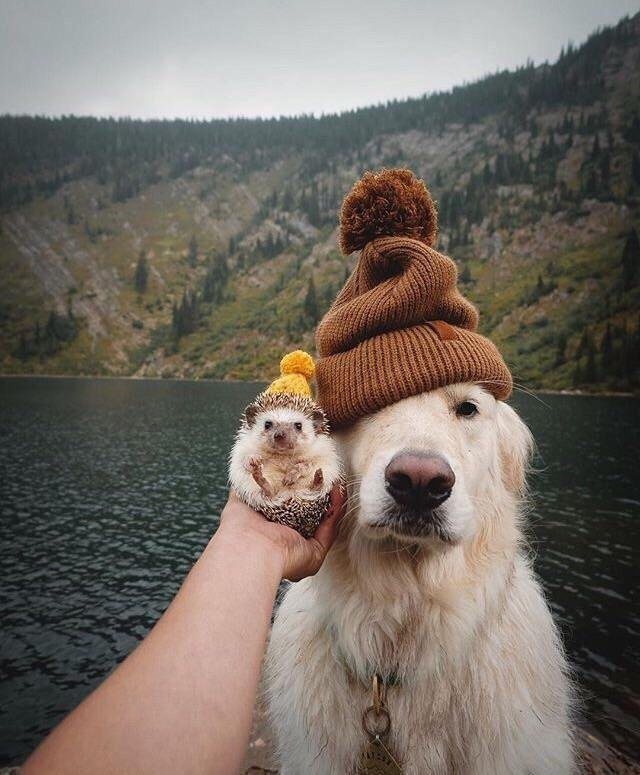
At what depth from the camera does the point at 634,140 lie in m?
193

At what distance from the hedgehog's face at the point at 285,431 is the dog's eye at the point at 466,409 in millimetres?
1058

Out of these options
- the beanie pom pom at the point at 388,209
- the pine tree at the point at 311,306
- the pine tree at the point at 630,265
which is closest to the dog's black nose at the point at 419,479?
the beanie pom pom at the point at 388,209

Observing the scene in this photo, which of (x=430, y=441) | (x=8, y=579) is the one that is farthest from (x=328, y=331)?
(x=8, y=579)

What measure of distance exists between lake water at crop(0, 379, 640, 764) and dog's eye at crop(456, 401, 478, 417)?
1049cm

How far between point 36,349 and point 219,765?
184943 millimetres

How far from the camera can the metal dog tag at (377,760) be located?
2.86m

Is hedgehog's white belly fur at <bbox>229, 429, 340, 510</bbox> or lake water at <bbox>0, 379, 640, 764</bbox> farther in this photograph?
lake water at <bbox>0, 379, 640, 764</bbox>

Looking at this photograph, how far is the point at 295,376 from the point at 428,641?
1.98m

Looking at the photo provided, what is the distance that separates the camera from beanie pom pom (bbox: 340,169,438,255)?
3.43m

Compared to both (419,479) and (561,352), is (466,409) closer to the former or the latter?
(419,479)

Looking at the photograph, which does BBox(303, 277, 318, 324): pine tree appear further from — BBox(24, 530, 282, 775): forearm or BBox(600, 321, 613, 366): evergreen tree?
BBox(24, 530, 282, 775): forearm

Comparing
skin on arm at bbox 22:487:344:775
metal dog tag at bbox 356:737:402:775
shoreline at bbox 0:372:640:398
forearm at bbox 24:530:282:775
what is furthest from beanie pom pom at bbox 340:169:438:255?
shoreline at bbox 0:372:640:398

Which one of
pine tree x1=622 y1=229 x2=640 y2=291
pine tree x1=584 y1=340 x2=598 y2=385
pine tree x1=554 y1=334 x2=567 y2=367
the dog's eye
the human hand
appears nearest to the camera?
the human hand

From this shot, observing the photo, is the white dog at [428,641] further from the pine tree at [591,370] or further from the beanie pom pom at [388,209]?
the pine tree at [591,370]
